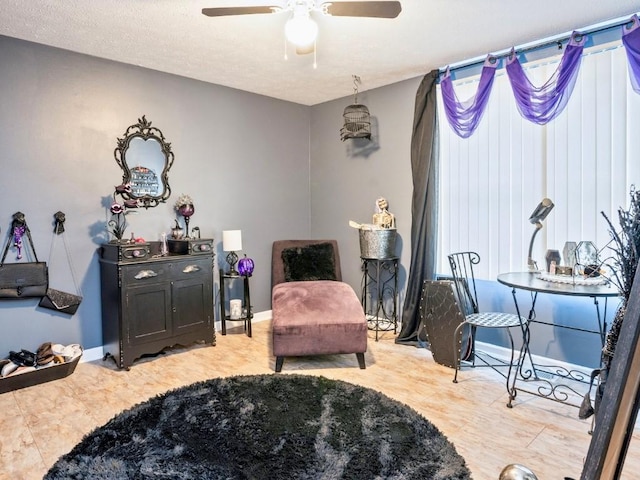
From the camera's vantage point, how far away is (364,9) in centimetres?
211

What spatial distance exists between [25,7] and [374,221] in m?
3.14

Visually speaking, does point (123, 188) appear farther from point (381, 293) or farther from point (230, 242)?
point (381, 293)

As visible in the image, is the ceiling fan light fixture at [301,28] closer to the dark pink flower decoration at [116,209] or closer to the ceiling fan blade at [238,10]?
the ceiling fan blade at [238,10]

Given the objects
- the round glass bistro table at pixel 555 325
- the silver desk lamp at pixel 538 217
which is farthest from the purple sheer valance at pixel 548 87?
the round glass bistro table at pixel 555 325

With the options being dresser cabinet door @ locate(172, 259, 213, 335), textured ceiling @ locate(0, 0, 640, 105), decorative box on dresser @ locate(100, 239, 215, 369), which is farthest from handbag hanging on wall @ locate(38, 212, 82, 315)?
textured ceiling @ locate(0, 0, 640, 105)

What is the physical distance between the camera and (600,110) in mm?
2873

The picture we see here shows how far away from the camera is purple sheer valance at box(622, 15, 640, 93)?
8.48ft

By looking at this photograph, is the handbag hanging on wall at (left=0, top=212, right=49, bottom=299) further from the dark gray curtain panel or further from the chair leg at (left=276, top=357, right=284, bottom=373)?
the dark gray curtain panel

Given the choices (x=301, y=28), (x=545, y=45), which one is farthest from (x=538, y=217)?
(x=301, y=28)

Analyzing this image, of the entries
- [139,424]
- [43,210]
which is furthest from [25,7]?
[139,424]

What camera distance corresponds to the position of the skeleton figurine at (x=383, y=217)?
4027 mm

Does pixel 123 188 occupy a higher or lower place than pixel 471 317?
higher

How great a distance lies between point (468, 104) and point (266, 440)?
3.07 metres

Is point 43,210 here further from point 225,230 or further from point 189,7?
point 189,7
